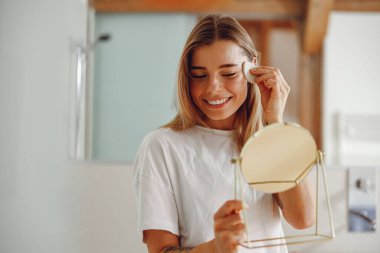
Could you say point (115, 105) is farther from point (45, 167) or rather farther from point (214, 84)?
point (214, 84)

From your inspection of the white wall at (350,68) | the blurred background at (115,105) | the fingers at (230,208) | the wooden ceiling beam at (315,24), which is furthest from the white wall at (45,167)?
the white wall at (350,68)

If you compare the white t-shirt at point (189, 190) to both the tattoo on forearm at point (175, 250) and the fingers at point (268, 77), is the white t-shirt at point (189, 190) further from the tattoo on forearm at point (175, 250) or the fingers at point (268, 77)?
the fingers at point (268, 77)

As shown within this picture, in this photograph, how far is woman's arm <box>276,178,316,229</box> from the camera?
0.80 meters

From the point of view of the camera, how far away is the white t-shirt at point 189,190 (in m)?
0.79

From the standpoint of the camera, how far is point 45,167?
154cm

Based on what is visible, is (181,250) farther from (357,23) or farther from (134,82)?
(357,23)

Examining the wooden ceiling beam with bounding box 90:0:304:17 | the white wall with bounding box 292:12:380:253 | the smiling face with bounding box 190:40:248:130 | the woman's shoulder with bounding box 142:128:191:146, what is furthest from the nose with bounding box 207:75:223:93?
the white wall with bounding box 292:12:380:253

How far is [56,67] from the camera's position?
5.52ft

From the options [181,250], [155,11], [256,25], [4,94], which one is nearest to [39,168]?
[4,94]

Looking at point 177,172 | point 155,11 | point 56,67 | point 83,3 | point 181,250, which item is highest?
point 155,11

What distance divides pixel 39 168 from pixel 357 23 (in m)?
2.54

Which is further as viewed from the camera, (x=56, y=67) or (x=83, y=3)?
(x=83, y=3)

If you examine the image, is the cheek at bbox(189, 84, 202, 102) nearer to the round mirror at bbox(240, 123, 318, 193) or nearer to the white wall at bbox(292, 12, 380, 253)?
the round mirror at bbox(240, 123, 318, 193)

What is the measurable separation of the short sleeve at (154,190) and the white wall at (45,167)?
522 millimetres
